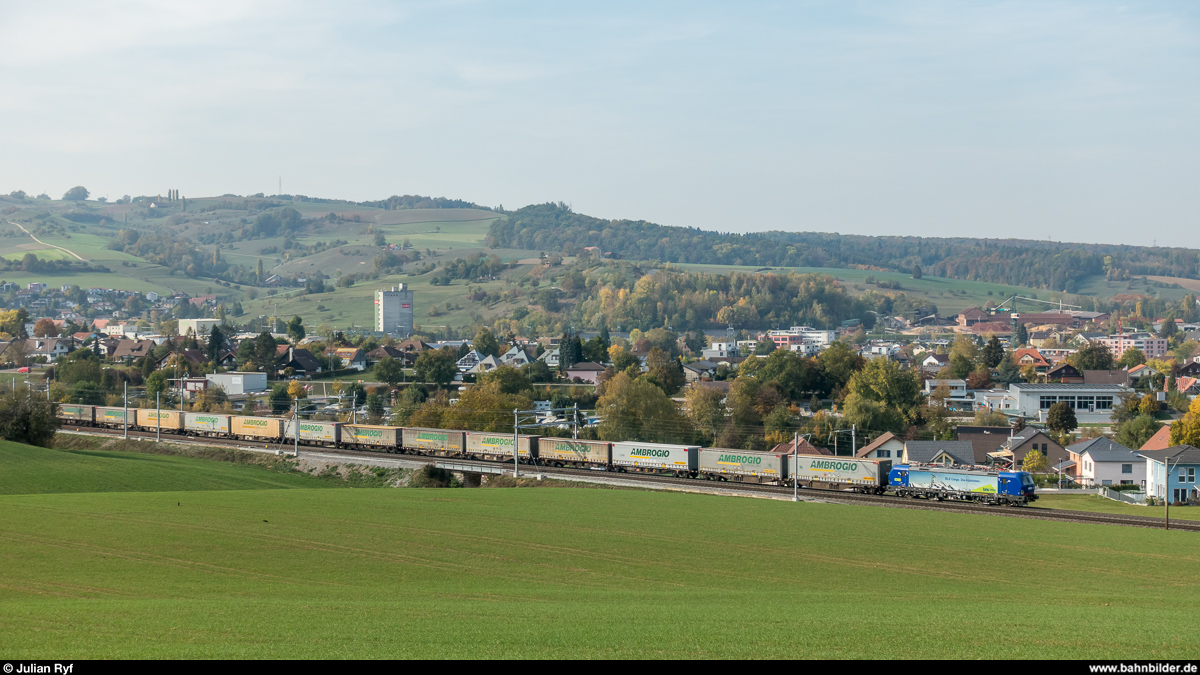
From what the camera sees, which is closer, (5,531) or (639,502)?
(5,531)

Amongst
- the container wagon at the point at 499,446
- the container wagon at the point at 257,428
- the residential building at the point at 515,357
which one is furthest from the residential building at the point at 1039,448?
the residential building at the point at 515,357

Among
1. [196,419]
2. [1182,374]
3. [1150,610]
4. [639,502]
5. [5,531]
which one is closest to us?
[1150,610]

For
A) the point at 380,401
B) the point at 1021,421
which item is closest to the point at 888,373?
the point at 1021,421

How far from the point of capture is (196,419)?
278ft

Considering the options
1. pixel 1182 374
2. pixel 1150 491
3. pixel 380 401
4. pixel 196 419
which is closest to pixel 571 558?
pixel 1150 491

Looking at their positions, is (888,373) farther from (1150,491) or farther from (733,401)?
(1150,491)

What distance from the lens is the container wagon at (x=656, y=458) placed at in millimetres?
61312

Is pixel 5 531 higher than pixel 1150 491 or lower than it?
higher

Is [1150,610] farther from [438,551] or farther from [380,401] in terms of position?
[380,401]

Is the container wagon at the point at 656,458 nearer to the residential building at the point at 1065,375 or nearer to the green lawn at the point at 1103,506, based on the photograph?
the green lawn at the point at 1103,506

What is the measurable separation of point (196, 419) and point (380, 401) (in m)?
29.9

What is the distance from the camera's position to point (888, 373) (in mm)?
101875

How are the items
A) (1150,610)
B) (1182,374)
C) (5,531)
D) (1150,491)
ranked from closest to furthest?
(1150,610) → (5,531) → (1150,491) → (1182,374)

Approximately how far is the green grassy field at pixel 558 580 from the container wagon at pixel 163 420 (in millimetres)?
41335
